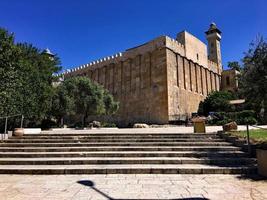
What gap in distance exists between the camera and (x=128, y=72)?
3303 centimetres

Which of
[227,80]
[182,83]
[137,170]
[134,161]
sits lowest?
[137,170]

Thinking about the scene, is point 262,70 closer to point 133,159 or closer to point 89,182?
point 133,159

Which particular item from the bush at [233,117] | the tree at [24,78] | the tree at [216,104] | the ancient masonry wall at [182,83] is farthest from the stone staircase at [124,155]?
the tree at [216,104]

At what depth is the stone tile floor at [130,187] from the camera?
13.5 ft

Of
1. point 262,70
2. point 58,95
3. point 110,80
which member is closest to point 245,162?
point 262,70

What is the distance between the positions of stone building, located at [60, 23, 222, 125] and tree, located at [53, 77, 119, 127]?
7.29 metres

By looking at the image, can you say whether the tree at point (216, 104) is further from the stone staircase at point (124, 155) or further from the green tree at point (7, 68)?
the green tree at point (7, 68)

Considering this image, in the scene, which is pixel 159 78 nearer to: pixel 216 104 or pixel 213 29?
pixel 216 104

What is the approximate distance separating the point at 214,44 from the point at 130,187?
41.6 m

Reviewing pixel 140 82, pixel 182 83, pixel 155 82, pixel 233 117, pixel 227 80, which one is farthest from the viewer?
pixel 227 80

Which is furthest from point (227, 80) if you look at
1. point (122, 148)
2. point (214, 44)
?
point (122, 148)

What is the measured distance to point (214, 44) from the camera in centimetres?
4247

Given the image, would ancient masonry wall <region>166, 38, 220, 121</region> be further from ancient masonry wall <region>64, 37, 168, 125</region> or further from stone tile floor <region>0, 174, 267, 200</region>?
stone tile floor <region>0, 174, 267, 200</region>

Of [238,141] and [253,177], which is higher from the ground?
[238,141]
